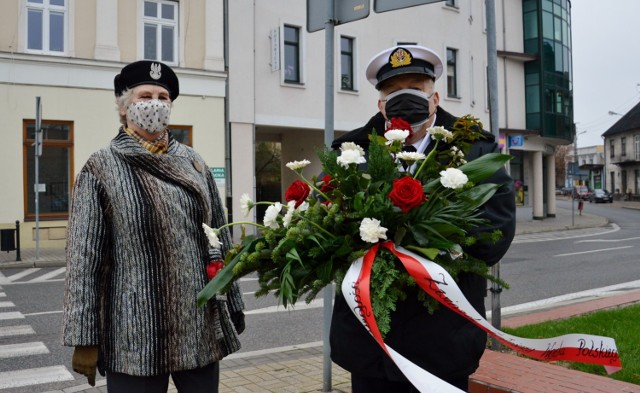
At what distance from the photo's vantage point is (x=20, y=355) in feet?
20.5

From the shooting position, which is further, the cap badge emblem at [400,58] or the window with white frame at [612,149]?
the window with white frame at [612,149]

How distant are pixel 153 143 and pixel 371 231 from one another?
134cm

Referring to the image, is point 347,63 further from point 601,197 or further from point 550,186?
point 601,197

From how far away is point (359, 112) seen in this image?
22234 millimetres

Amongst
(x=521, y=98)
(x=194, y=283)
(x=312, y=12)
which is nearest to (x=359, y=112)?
(x=521, y=98)

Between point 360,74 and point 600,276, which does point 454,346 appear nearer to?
point 600,276

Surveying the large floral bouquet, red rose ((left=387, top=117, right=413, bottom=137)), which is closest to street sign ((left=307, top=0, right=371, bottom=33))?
red rose ((left=387, top=117, right=413, bottom=137))

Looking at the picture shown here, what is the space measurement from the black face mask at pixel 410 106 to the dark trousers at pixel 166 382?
53.5 inches

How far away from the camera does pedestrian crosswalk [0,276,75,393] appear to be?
5375mm

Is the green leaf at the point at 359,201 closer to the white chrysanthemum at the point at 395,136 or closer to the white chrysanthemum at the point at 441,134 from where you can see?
the white chrysanthemum at the point at 395,136

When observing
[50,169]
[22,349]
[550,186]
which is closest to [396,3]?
[22,349]

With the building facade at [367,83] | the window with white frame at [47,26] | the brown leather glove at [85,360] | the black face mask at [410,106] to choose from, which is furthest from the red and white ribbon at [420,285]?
the window with white frame at [47,26]

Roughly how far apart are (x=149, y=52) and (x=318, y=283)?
691 inches

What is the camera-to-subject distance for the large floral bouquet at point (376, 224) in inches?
74.8
